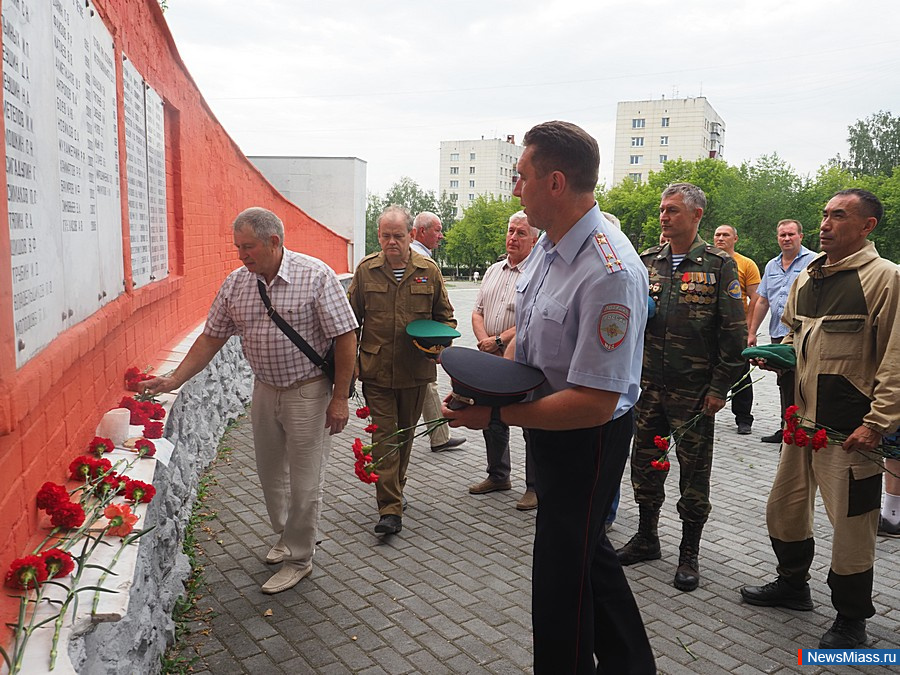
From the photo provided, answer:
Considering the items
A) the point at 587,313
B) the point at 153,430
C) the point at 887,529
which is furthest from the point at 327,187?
the point at 587,313

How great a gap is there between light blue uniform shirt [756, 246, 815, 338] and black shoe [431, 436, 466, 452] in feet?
11.4

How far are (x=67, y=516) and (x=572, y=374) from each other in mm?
1616

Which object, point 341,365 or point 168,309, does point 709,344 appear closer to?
point 341,365

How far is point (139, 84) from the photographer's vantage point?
162 inches

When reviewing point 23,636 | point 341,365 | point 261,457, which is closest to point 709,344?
point 341,365

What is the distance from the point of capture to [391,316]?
4.93m

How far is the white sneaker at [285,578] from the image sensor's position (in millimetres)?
3918

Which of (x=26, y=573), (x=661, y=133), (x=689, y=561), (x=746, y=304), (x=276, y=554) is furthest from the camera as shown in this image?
(x=661, y=133)

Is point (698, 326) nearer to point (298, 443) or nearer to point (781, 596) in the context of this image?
point (781, 596)

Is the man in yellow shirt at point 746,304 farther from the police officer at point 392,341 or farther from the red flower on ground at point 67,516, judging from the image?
the red flower on ground at point 67,516

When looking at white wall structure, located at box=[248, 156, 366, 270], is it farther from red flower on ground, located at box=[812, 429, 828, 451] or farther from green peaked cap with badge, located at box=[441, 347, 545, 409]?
green peaked cap with badge, located at box=[441, 347, 545, 409]

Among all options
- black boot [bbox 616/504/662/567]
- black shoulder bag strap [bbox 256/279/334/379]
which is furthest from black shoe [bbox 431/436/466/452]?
black shoulder bag strap [bbox 256/279/334/379]

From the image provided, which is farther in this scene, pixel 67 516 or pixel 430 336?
pixel 430 336

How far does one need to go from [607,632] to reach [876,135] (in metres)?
66.3
